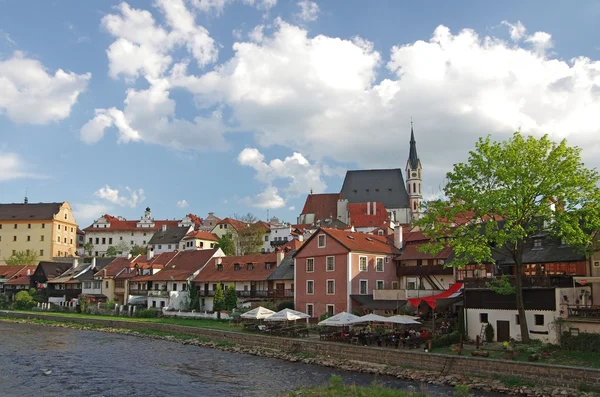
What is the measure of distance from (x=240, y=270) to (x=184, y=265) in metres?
9.94

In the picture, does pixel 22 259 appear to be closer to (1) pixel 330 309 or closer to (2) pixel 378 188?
(2) pixel 378 188

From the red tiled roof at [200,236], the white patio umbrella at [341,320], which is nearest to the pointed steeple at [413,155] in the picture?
the red tiled roof at [200,236]

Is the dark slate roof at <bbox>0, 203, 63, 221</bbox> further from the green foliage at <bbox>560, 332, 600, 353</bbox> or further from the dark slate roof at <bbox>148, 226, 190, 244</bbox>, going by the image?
the green foliage at <bbox>560, 332, 600, 353</bbox>

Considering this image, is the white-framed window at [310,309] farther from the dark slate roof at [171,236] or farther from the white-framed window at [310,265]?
the dark slate roof at [171,236]

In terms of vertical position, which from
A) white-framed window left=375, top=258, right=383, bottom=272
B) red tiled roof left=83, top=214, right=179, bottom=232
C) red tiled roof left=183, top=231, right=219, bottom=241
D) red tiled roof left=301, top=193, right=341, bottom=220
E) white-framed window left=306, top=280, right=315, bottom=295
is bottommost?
white-framed window left=306, top=280, right=315, bottom=295

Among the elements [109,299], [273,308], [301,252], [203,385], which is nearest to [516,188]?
[203,385]

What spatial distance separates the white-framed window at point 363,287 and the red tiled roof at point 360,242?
2805 millimetres

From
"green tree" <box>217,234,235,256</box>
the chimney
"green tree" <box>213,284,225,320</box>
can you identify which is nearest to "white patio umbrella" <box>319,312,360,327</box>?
the chimney

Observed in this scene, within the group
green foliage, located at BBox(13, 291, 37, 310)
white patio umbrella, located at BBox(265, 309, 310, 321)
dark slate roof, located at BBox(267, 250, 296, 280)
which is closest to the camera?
white patio umbrella, located at BBox(265, 309, 310, 321)

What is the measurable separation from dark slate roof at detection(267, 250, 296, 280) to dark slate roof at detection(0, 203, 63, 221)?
7595cm

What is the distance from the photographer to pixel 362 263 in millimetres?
51000

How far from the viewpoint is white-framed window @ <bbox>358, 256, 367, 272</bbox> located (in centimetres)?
5075

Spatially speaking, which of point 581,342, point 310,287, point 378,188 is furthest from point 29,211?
point 581,342

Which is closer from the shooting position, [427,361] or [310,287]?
[427,361]
